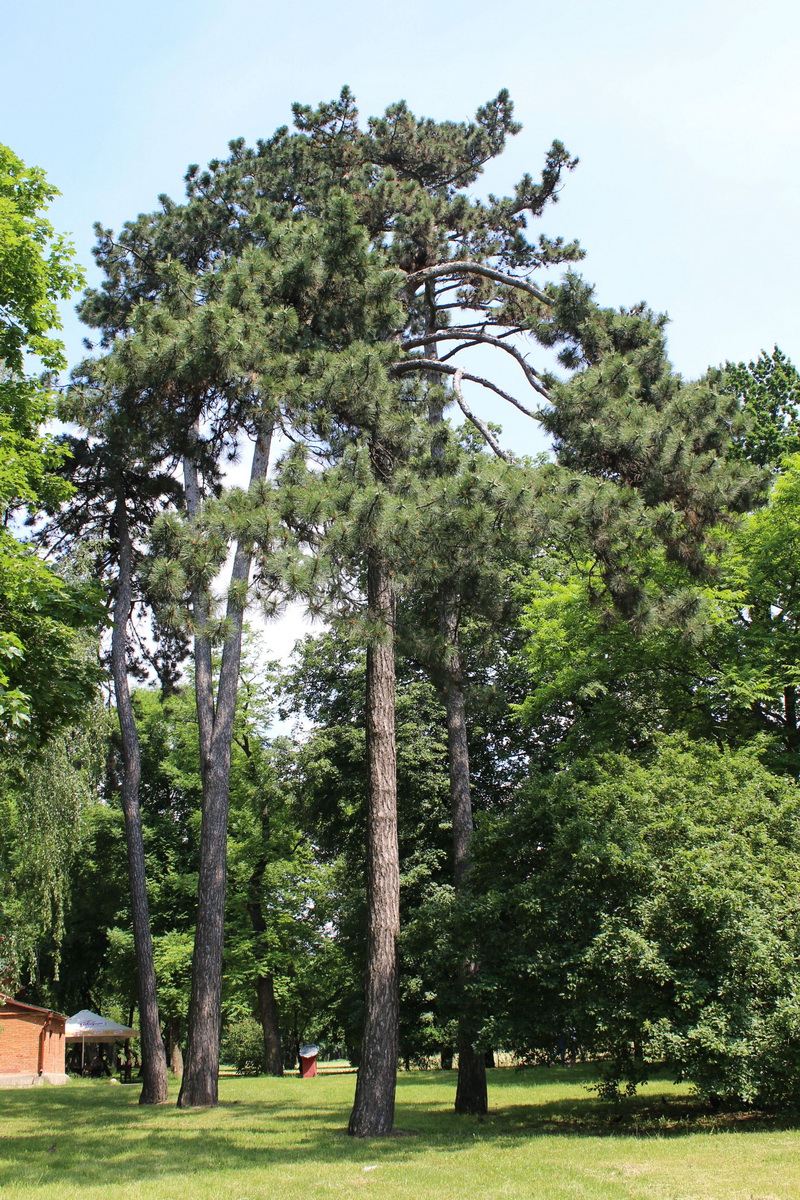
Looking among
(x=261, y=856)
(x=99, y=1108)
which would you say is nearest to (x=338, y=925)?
(x=99, y=1108)

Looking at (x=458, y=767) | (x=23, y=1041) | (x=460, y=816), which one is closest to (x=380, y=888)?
(x=460, y=816)

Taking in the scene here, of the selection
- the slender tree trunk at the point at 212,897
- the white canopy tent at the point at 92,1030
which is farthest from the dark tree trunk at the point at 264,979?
the slender tree trunk at the point at 212,897

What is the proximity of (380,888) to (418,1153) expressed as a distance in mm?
2622

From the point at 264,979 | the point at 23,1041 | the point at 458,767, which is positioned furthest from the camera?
the point at 264,979

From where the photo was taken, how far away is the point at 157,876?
25.4 m

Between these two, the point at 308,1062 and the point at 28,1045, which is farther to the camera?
the point at 308,1062

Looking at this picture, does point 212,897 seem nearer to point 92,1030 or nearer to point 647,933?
point 647,933

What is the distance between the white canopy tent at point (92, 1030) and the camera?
25516 mm

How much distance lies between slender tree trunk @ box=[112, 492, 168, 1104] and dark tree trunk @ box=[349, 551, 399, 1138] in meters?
6.96

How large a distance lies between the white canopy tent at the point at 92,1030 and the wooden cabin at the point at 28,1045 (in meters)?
1.03

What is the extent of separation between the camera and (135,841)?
1623cm

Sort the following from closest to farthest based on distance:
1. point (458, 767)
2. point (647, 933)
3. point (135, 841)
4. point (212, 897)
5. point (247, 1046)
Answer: point (647, 933), point (458, 767), point (212, 897), point (135, 841), point (247, 1046)

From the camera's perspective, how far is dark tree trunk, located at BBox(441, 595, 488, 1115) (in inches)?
444

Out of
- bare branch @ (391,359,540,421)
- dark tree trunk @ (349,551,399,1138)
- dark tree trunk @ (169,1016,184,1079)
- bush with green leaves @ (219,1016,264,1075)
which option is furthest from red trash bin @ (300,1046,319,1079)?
bare branch @ (391,359,540,421)
